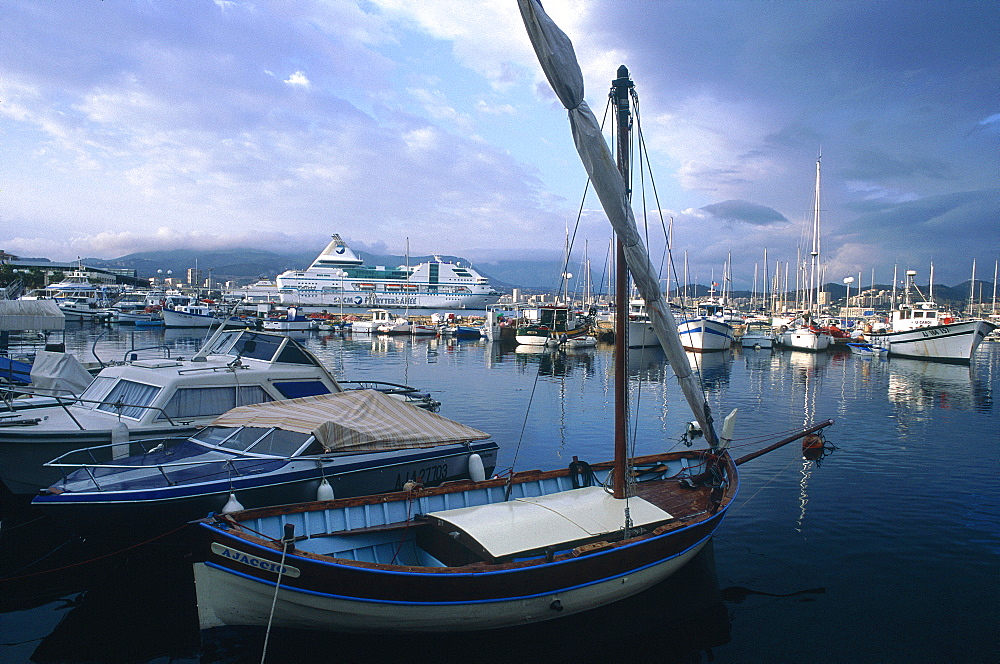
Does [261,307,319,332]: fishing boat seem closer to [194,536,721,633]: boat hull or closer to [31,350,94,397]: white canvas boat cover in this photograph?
[31,350,94,397]: white canvas boat cover

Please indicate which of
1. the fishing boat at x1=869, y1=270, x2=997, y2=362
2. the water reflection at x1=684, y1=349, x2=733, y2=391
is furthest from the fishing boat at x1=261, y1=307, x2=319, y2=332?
the fishing boat at x1=869, y1=270, x2=997, y2=362

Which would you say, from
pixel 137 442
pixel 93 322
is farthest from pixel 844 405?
pixel 93 322

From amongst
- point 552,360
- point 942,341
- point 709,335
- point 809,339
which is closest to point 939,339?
point 942,341

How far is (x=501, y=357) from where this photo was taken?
49375 mm

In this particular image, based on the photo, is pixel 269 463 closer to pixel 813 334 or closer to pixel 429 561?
pixel 429 561

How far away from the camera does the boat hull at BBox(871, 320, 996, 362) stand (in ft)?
152

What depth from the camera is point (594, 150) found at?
7.91 metres

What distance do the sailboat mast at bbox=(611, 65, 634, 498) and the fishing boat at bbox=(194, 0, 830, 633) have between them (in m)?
0.04

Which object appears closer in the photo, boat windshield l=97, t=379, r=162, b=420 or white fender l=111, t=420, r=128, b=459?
white fender l=111, t=420, r=128, b=459

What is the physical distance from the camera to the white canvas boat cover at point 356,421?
10.5m

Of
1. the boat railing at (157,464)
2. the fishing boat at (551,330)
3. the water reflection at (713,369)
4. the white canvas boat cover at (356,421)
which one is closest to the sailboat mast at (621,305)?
the white canvas boat cover at (356,421)

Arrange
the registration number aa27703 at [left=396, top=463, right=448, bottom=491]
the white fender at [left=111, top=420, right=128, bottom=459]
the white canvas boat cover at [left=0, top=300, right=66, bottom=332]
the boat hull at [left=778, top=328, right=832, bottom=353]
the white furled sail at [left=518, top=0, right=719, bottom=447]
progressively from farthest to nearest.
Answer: the boat hull at [left=778, top=328, right=832, bottom=353] < the white canvas boat cover at [left=0, top=300, right=66, bottom=332] < the registration number aa27703 at [left=396, top=463, right=448, bottom=491] < the white fender at [left=111, top=420, right=128, bottom=459] < the white furled sail at [left=518, top=0, right=719, bottom=447]

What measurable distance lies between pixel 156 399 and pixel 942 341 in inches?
2313

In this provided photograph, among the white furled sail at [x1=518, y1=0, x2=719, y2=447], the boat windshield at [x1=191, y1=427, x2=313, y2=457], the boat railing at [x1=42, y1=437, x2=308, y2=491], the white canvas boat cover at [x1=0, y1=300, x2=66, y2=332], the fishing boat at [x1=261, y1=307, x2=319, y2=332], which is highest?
the white furled sail at [x1=518, y1=0, x2=719, y2=447]
